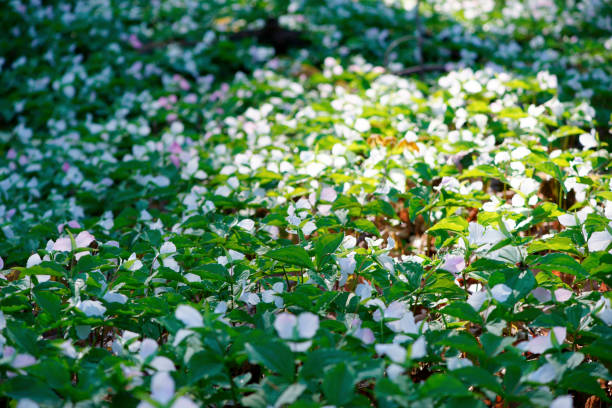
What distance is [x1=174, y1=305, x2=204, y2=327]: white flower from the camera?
0.96 m

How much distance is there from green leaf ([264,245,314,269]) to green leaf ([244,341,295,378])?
1.22 ft

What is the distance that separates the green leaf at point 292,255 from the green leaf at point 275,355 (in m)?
0.37

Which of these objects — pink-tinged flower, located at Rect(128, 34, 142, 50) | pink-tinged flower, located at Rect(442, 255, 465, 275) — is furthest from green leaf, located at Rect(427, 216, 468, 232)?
pink-tinged flower, located at Rect(128, 34, 142, 50)

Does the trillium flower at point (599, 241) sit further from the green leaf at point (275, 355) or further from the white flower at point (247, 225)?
the white flower at point (247, 225)

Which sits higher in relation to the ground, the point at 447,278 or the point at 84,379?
the point at 84,379

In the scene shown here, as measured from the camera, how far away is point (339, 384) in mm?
910

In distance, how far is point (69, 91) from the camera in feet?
12.8

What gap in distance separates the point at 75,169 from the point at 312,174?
1431 mm

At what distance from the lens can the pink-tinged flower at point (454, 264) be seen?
131cm

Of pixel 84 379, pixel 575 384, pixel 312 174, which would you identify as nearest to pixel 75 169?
pixel 312 174

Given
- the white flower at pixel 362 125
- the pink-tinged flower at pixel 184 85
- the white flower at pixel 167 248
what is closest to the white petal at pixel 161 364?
the white flower at pixel 167 248

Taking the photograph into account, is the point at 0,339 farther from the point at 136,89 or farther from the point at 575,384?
the point at 136,89

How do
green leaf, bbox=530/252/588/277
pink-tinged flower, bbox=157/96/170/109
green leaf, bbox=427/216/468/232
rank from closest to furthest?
1. green leaf, bbox=530/252/588/277
2. green leaf, bbox=427/216/468/232
3. pink-tinged flower, bbox=157/96/170/109

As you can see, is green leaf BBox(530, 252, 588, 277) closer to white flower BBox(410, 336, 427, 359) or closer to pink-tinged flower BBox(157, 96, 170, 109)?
white flower BBox(410, 336, 427, 359)
